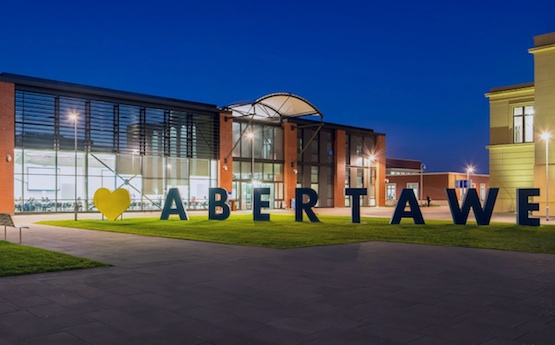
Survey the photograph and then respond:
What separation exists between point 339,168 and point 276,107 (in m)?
14.3

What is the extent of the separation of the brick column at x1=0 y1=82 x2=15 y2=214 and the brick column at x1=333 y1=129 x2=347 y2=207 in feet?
113

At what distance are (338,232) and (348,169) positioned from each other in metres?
39.0

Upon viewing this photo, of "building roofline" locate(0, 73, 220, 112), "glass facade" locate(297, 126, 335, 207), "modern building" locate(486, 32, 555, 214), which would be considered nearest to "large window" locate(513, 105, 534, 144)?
"modern building" locate(486, 32, 555, 214)

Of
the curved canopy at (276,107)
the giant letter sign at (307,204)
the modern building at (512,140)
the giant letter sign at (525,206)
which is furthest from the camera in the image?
the curved canopy at (276,107)

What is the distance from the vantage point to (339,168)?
58.7 metres

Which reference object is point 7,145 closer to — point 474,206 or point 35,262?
point 35,262

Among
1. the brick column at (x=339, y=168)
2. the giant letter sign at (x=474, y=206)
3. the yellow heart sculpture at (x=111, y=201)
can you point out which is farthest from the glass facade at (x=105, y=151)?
the giant letter sign at (x=474, y=206)

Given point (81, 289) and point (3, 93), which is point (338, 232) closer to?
point (81, 289)

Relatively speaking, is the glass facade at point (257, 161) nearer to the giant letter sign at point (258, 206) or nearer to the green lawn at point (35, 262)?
the giant letter sign at point (258, 206)

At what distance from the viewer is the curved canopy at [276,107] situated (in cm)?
4459

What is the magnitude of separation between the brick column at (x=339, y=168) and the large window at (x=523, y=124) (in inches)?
790

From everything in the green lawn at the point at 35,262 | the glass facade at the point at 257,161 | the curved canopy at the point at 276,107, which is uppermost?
the curved canopy at the point at 276,107

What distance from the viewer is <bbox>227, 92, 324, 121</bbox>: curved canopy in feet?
146

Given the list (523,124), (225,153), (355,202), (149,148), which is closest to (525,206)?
(355,202)
